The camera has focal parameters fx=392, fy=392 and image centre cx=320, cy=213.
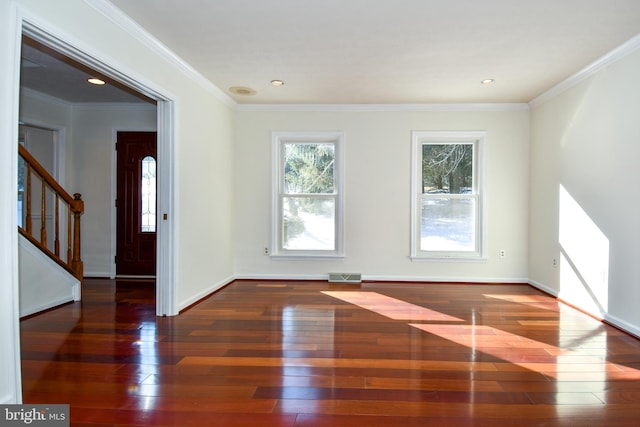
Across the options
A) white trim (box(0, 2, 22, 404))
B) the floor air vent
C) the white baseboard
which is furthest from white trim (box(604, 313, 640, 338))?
the white baseboard

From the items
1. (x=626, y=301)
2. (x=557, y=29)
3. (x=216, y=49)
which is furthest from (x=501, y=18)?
(x=626, y=301)

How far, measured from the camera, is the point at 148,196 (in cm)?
580

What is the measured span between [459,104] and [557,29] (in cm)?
233

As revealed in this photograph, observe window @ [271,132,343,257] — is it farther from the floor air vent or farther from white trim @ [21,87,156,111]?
white trim @ [21,87,156,111]

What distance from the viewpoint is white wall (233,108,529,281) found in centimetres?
544

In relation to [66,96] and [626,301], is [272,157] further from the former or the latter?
[626,301]

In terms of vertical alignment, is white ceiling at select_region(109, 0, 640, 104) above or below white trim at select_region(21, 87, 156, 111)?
below

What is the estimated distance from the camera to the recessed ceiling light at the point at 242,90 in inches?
188

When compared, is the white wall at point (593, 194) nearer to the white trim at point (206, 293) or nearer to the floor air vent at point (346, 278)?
the floor air vent at point (346, 278)

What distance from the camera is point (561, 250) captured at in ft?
14.9

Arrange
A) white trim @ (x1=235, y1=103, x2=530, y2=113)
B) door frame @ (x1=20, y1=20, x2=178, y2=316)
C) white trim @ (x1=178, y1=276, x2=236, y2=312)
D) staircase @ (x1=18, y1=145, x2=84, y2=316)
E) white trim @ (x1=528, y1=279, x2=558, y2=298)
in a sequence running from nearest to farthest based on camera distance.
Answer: door frame @ (x1=20, y1=20, x2=178, y2=316) → staircase @ (x1=18, y1=145, x2=84, y2=316) → white trim @ (x1=178, y1=276, x2=236, y2=312) → white trim @ (x1=528, y1=279, x2=558, y2=298) → white trim @ (x1=235, y1=103, x2=530, y2=113)

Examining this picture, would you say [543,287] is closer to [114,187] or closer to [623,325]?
[623,325]

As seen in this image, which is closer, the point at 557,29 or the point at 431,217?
the point at 557,29

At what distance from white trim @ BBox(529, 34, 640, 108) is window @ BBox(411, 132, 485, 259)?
1.00 meters
